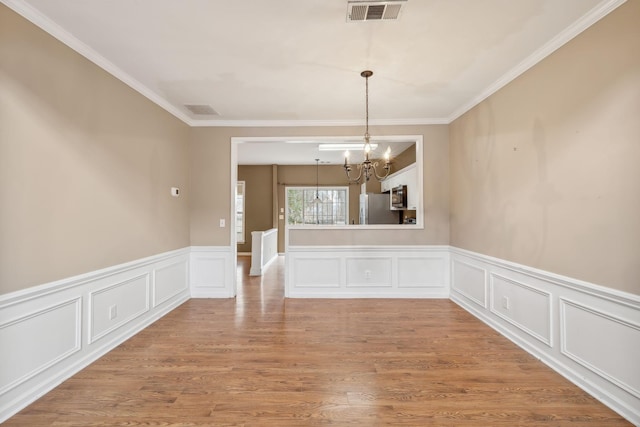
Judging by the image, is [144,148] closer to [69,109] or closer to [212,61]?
[69,109]

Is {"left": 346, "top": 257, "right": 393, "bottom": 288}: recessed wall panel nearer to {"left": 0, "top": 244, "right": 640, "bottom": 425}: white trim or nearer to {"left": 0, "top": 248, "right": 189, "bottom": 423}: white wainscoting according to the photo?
{"left": 0, "top": 244, "right": 640, "bottom": 425}: white trim

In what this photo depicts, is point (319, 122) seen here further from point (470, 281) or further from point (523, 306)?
point (523, 306)

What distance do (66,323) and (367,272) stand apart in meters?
3.47

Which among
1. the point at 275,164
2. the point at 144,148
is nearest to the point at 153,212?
the point at 144,148

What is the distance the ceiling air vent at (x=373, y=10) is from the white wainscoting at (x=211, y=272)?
3514 millimetres

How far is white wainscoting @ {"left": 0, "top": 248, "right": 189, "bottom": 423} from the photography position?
1918mm

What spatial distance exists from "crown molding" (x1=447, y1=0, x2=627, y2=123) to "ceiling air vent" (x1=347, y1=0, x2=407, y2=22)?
1.36 metres

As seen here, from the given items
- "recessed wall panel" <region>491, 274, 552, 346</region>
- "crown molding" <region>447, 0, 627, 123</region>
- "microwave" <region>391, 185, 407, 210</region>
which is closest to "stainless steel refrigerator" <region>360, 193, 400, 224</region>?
"microwave" <region>391, 185, 407, 210</region>

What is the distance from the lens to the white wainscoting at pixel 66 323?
192 cm

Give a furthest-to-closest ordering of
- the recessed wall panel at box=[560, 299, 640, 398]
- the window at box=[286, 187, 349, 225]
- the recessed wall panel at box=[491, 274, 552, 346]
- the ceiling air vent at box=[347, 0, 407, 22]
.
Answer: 1. the window at box=[286, 187, 349, 225]
2. the recessed wall panel at box=[491, 274, 552, 346]
3. the ceiling air vent at box=[347, 0, 407, 22]
4. the recessed wall panel at box=[560, 299, 640, 398]

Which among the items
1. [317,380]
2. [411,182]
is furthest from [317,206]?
[317,380]

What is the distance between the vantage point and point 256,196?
8.76 metres

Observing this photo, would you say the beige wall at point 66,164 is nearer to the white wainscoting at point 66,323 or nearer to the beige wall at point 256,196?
the white wainscoting at point 66,323

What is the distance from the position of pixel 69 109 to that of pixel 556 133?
13.0 ft
